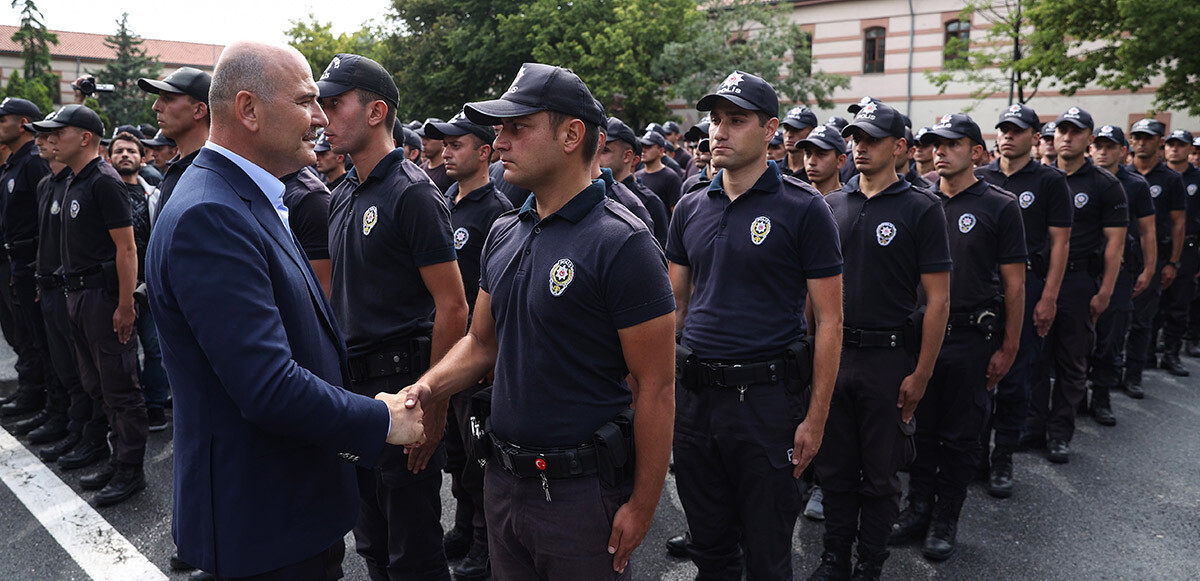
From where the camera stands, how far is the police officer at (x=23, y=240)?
20.3 ft

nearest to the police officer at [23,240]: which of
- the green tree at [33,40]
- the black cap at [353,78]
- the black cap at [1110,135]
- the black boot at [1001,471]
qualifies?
the black cap at [353,78]

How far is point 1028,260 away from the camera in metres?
5.19

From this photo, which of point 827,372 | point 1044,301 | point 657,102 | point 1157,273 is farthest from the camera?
point 657,102

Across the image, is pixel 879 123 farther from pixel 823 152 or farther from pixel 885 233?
pixel 823 152

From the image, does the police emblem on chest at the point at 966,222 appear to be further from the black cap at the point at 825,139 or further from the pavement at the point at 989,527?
the pavement at the point at 989,527

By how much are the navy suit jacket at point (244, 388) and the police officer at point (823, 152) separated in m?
3.56

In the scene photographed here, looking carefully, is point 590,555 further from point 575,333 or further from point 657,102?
point 657,102

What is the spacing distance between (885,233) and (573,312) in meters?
2.26

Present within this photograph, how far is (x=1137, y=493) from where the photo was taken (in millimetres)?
5172

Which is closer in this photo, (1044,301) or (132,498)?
(132,498)

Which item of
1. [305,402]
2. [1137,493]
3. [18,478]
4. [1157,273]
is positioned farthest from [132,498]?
[1157,273]

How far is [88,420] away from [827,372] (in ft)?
17.7

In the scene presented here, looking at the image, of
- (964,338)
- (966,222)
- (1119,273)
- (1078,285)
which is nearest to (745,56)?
(1119,273)

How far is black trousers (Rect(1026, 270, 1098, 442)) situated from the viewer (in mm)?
5895
